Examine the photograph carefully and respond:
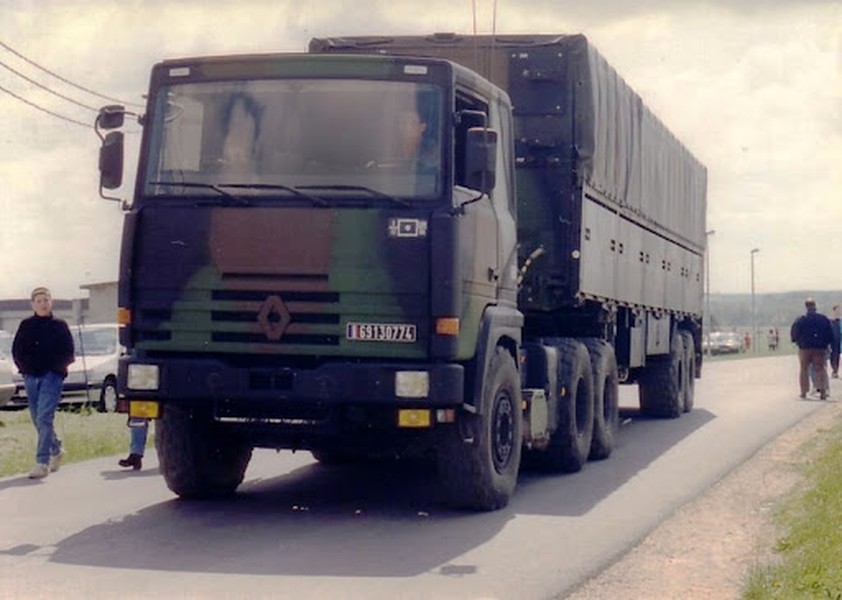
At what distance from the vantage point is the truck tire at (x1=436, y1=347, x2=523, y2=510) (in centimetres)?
1048

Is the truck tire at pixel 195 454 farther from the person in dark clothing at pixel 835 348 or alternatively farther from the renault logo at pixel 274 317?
the person in dark clothing at pixel 835 348

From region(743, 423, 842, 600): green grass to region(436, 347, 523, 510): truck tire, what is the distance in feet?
6.67

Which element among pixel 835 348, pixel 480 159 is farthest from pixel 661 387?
pixel 835 348

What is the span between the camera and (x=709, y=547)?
950cm

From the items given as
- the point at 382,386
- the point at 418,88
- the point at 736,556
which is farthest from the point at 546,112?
the point at 736,556

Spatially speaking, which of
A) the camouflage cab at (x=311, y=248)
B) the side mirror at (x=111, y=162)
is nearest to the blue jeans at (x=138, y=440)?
the camouflage cab at (x=311, y=248)

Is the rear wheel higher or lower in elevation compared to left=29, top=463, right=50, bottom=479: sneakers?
higher

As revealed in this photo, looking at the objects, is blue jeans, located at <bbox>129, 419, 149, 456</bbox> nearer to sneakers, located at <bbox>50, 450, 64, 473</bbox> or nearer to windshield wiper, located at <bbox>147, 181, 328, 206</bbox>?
sneakers, located at <bbox>50, 450, 64, 473</bbox>

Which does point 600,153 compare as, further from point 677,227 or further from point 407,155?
point 677,227

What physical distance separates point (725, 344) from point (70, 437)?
72.6 meters

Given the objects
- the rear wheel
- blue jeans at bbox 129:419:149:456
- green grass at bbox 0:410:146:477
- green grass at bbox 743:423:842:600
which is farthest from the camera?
the rear wheel

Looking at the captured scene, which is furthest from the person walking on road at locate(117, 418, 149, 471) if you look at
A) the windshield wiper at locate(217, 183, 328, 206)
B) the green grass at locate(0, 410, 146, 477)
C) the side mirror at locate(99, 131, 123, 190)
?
the windshield wiper at locate(217, 183, 328, 206)

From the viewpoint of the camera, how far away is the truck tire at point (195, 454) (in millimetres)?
11016

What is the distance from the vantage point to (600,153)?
14305 mm
